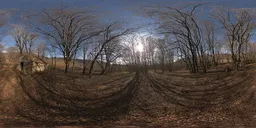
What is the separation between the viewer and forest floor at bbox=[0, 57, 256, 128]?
12.3 m

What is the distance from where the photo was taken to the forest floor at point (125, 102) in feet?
40.3

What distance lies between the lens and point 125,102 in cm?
1605

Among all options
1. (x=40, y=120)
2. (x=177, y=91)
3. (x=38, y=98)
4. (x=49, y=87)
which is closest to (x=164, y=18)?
(x=177, y=91)

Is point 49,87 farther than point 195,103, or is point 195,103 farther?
point 49,87

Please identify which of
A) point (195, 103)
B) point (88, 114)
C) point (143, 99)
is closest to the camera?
point (88, 114)

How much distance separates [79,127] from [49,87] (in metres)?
8.48

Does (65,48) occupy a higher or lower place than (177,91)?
higher

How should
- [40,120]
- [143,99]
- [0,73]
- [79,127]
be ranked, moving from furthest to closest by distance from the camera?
1. [0,73]
2. [143,99]
3. [40,120]
4. [79,127]

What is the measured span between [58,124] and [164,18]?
19457 millimetres

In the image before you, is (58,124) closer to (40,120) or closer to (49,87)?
(40,120)

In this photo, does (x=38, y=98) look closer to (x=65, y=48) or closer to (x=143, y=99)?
(x=143, y=99)

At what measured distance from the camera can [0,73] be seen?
63.6 feet

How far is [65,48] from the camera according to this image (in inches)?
1089

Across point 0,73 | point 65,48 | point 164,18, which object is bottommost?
point 0,73
